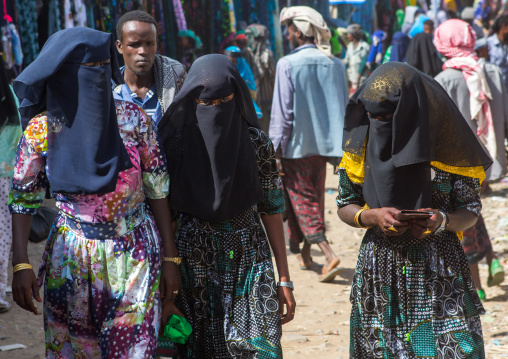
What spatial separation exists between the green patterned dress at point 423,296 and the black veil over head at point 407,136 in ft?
0.41

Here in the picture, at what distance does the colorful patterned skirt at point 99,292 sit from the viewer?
282 cm

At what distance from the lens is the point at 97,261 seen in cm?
281

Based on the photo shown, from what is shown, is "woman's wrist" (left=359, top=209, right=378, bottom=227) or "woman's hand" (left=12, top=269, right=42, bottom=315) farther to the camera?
"woman's wrist" (left=359, top=209, right=378, bottom=227)

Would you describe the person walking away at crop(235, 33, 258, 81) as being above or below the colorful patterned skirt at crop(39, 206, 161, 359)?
above

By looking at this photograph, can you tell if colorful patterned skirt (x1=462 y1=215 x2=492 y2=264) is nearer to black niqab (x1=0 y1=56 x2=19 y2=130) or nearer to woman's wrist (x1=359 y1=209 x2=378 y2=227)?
woman's wrist (x1=359 y1=209 x2=378 y2=227)

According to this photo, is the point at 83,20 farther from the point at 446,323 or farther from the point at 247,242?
the point at 446,323

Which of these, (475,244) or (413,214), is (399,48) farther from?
(413,214)

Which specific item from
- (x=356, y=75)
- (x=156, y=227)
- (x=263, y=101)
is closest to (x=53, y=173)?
(x=156, y=227)

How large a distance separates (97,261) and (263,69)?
7516mm

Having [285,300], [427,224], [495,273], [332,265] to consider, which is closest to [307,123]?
[332,265]

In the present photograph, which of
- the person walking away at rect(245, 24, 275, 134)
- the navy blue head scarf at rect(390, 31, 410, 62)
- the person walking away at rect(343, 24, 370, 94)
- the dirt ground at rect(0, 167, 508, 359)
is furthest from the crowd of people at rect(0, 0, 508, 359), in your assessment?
the person walking away at rect(343, 24, 370, 94)

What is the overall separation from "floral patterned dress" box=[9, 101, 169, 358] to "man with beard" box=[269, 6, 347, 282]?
139 inches

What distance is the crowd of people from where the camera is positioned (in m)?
2.75

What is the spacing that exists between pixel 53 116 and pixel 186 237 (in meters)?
0.80
